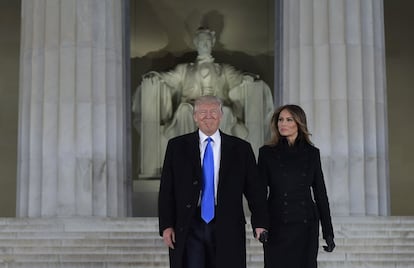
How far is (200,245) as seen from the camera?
5.71m

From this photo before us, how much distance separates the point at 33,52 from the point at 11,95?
7.83 metres

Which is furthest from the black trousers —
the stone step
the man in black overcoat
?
the stone step

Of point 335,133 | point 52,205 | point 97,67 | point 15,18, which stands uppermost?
point 15,18

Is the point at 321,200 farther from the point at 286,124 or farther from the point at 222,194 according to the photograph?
the point at 222,194

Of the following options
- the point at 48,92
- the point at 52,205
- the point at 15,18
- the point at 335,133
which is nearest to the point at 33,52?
the point at 48,92

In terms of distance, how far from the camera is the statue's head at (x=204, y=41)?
19234mm

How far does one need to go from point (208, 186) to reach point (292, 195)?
71 centimetres

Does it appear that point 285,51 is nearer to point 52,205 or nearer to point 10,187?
point 52,205

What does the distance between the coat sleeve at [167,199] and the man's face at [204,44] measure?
13435 millimetres

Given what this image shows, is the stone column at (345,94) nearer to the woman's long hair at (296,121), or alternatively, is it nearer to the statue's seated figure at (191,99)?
the statue's seated figure at (191,99)

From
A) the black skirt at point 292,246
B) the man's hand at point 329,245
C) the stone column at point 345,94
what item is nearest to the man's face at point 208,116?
the black skirt at point 292,246

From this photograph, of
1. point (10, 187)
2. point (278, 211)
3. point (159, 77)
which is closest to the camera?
point (278, 211)

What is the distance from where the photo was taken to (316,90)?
45.4 ft

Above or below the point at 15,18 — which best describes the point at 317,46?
below
